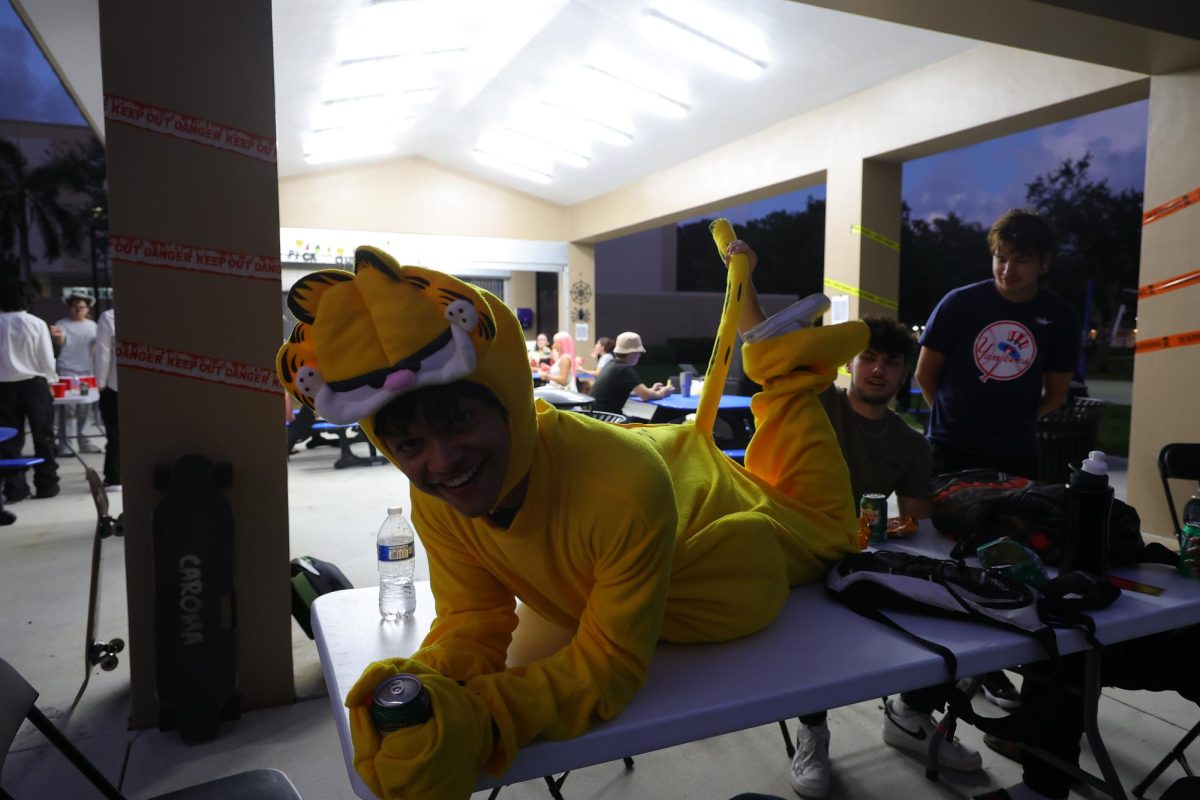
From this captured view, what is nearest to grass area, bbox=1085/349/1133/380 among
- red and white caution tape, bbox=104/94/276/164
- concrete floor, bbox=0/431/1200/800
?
concrete floor, bbox=0/431/1200/800

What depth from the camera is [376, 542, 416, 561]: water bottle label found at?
1884mm

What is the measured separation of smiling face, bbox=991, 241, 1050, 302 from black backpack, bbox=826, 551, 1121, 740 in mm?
1311

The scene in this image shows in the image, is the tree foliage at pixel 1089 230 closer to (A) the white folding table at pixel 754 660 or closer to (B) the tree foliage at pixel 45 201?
(A) the white folding table at pixel 754 660

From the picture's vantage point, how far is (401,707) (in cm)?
95

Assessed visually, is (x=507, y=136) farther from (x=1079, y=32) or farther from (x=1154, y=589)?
(x=1154, y=589)

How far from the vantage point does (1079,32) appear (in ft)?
12.2

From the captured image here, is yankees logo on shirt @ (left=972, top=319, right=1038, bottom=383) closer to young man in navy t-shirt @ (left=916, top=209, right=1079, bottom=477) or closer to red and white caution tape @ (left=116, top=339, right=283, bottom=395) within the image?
young man in navy t-shirt @ (left=916, top=209, right=1079, bottom=477)

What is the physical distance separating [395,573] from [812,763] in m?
1.31

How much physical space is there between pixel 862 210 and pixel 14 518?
714 centimetres

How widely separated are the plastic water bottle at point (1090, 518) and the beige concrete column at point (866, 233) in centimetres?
510

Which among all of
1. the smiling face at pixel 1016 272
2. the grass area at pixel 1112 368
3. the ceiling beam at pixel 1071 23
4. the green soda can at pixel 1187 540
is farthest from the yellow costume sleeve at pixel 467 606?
the grass area at pixel 1112 368

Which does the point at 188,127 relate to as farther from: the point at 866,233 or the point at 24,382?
the point at 866,233

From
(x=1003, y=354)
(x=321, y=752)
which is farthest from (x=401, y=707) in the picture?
(x=1003, y=354)

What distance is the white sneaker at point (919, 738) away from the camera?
2.16 meters
